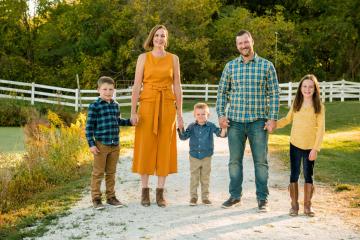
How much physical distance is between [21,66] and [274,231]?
27130mm

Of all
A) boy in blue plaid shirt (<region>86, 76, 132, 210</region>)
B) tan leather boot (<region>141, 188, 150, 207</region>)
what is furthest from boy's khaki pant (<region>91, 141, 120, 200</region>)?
tan leather boot (<region>141, 188, 150, 207</region>)

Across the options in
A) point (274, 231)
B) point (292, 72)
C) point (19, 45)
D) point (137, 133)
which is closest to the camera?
point (274, 231)

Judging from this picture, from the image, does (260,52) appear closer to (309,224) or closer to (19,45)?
(19,45)

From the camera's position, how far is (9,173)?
8523mm

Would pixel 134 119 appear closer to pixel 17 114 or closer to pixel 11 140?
pixel 11 140

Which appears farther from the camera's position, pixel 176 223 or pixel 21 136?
pixel 21 136

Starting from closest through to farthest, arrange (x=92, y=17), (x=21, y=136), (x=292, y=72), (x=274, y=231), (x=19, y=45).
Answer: (x=274, y=231)
(x=21, y=136)
(x=92, y=17)
(x=19, y=45)
(x=292, y=72)

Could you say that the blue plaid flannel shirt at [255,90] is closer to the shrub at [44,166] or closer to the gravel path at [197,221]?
the gravel path at [197,221]

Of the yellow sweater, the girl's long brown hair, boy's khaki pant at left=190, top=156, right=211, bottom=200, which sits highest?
the girl's long brown hair

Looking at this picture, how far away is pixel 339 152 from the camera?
40.7ft

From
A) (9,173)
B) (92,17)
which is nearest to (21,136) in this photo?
(9,173)

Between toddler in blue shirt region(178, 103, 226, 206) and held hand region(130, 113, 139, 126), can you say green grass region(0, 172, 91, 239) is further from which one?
toddler in blue shirt region(178, 103, 226, 206)

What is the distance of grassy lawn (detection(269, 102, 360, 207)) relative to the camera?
9.06 metres

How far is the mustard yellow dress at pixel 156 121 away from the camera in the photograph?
6.66 meters
